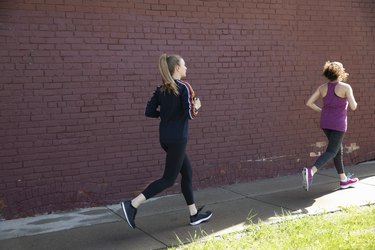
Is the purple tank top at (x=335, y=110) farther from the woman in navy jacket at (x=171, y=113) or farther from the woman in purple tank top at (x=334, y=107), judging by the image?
the woman in navy jacket at (x=171, y=113)

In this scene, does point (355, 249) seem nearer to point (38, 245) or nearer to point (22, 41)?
point (38, 245)

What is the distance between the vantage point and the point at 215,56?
664 cm

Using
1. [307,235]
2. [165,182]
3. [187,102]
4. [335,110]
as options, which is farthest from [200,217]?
[335,110]

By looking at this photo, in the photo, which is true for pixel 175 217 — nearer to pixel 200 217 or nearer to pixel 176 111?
pixel 200 217

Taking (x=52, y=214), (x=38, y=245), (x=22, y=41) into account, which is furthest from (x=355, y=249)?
(x=22, y=41)

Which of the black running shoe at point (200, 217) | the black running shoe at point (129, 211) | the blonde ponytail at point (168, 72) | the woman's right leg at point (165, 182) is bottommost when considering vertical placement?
the black running shoe at point (200, 217)

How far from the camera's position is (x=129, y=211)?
4.75m

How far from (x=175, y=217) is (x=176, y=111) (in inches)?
53.5

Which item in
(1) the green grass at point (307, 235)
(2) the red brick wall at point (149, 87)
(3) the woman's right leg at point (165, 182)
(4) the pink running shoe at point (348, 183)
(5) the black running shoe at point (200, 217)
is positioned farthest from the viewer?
(4) the pink running shoe at point (348, 183)

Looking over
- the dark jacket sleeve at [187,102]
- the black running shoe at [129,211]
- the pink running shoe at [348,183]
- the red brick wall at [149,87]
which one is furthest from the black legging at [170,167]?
the pink running shoe at [348,183]

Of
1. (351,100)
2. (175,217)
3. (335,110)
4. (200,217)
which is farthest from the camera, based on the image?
(335,110)

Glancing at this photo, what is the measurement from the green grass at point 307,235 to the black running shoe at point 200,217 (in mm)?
466

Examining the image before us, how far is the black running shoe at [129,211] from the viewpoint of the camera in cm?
471

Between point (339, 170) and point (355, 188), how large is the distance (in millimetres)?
324
